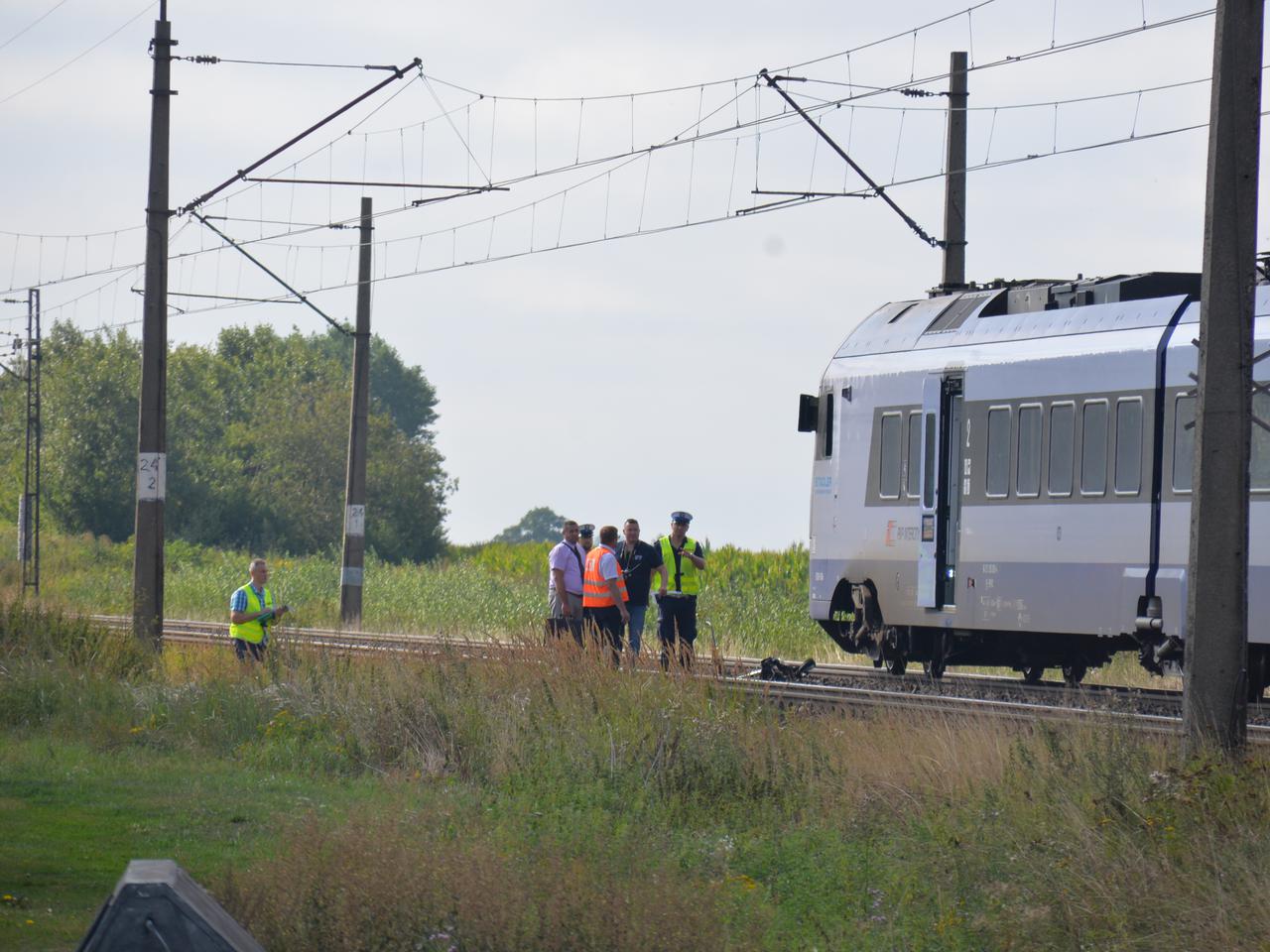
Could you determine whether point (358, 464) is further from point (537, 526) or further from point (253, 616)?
point (537, 526)

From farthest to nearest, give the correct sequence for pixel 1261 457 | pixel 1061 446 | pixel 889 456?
pixel 889 456 → pixel 1061 446 → pixel 1261 457

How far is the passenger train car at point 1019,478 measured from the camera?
16578 mm

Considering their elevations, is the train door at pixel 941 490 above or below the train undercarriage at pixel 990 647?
above

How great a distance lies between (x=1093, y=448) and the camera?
17.4m

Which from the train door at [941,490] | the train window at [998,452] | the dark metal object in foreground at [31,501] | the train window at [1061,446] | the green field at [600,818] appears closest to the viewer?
the green field at [600,818]

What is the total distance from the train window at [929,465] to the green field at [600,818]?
5.94m

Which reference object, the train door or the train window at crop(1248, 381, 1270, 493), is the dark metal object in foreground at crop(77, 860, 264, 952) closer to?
the train window at crop(1248, 381, 1270, 493)

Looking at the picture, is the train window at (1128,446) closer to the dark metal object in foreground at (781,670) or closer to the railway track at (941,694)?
the railway track at (941,694)

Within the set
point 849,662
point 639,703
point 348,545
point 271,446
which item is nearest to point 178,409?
point 271,446

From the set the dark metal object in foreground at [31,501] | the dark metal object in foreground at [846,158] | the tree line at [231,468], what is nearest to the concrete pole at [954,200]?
the dark metal object in foreground at [846,158]

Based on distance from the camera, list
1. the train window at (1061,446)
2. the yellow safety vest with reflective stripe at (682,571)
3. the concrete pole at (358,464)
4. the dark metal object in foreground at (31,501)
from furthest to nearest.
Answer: the dark metal object in foreground at (31,501) → the concrete pole at (358,464) → the yellow safety vest with reflective stripe at (682,571) → the train window at (1061,446)

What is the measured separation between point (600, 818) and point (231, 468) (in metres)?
60.9

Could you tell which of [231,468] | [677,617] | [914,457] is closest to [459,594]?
[677,617]

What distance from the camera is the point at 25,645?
1917cm
